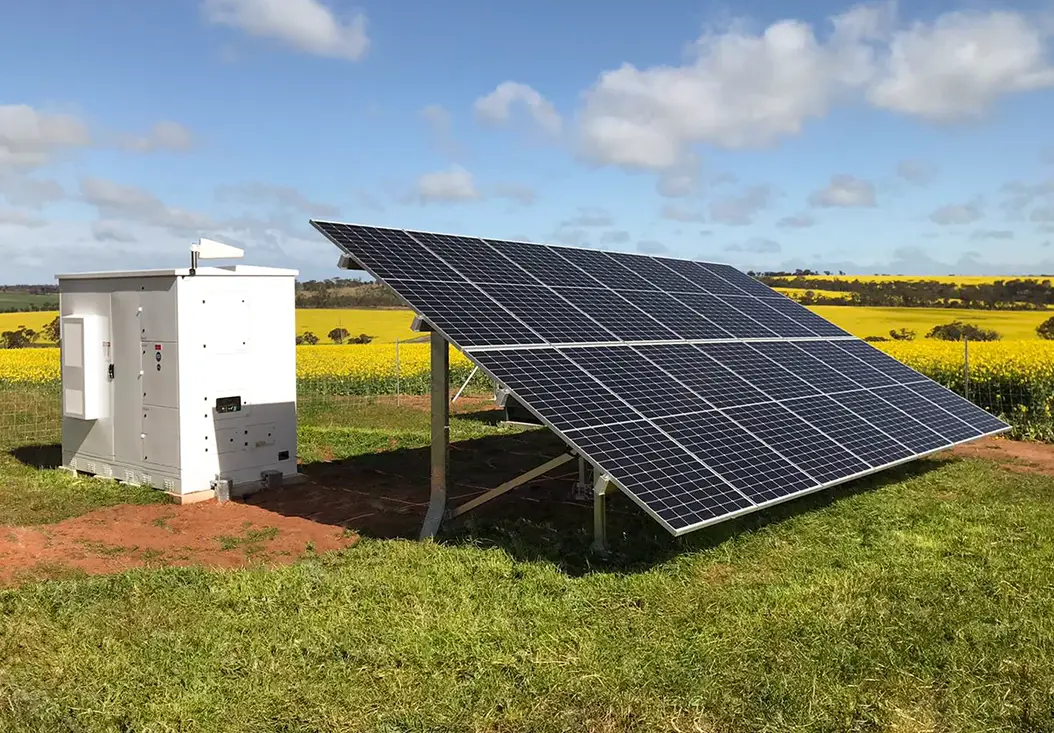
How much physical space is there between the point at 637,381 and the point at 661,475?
1.90 m

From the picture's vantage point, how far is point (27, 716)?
522 cm

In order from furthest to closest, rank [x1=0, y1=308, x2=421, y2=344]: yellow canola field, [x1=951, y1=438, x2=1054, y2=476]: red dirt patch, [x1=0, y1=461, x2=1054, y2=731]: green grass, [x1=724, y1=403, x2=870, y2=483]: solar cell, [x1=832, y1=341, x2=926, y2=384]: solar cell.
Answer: [x1=0, y1=308, x2=421, y2=344]: yellow canola field
[x1=832, y1=341, x2=926, y2=384]: solar cell
[x1=951, y1=438, x2=1054, y2=476]: red dirt patch
[x1=724, y1=403, x2=870, y2=483]: solar cell
[x1=0, y1=461, x2=1054, y2=731]: green grass

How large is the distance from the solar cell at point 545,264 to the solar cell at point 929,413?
492cm

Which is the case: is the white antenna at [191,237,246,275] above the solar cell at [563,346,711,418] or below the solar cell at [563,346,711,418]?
above

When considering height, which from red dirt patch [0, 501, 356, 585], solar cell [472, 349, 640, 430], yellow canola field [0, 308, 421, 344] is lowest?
A: red dirt patch [0, 501, 356, 585]

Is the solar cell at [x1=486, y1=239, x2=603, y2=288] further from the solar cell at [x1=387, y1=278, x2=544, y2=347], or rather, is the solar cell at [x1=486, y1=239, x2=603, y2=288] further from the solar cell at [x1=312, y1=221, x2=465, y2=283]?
the solar cell at [x1=387, y1=278, x2=544, y2=347]

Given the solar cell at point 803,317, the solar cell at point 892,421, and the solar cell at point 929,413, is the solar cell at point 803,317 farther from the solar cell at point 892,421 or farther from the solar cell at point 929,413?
the solar cell at point 892,421

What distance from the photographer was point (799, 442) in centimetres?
980

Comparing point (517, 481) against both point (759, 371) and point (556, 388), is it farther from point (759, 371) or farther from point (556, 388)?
point (759, 371)

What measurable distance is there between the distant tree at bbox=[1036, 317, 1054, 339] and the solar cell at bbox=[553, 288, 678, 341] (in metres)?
30.3

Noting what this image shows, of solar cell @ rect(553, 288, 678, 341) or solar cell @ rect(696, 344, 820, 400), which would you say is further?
solar cell @ rect(696, 344, 820, 400)

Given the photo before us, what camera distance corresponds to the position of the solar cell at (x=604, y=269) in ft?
43.4

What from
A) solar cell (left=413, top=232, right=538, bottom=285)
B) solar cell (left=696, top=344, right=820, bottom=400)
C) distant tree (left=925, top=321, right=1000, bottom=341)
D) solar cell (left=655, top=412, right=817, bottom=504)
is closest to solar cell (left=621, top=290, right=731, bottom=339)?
solar cell (left=696, top=344, right=820, bottom=400)

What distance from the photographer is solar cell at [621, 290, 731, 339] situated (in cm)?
1220
